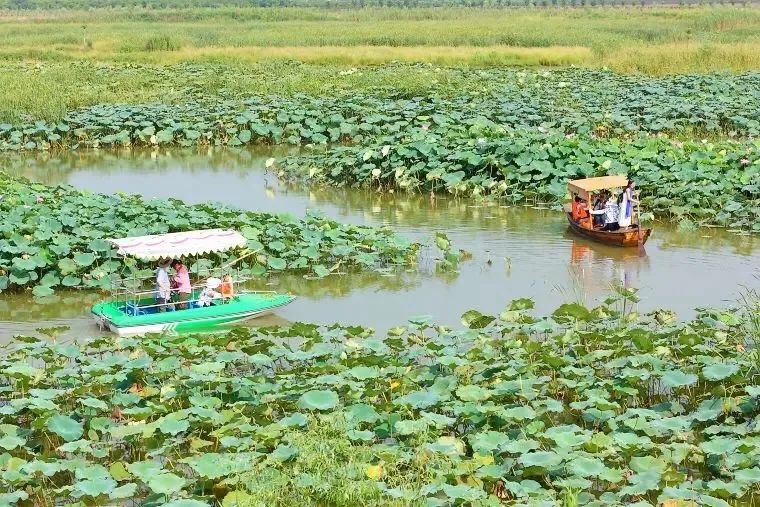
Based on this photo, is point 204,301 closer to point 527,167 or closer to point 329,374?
point 329,374

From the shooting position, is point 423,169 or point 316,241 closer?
point 316,241

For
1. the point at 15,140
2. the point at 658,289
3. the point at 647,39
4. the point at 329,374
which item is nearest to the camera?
the point at 329,374

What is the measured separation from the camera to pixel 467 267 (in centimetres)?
1325

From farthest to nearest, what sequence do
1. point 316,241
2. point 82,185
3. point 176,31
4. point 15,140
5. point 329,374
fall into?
1. point 176,31
2. point 15,140
3. point 82,185
4. point 316,241
5. point 329,374

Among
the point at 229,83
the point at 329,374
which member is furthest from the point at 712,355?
the point at 229,83

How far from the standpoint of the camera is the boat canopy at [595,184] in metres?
14.5

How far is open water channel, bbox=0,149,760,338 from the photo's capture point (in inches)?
458

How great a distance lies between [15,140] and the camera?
Answer: 21891 millimetres

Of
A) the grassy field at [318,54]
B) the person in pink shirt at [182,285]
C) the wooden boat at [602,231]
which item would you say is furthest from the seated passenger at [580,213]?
the grassy field at [318,54]

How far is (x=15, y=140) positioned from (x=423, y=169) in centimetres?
882

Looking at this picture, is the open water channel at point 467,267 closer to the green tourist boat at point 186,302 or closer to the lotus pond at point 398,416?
the green tourist boat at point 186,302

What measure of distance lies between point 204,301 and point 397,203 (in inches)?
258

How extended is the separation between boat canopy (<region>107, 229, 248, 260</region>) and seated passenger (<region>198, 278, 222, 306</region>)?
32 cm

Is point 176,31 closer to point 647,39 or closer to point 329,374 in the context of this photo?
point 647,39
